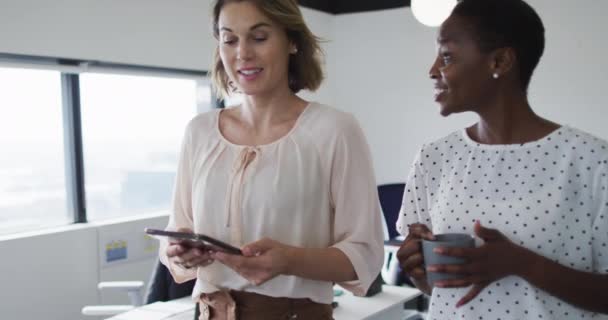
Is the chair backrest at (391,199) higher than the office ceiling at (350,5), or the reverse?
the office ceiling at (350,5)

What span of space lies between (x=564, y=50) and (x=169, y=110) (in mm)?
3075

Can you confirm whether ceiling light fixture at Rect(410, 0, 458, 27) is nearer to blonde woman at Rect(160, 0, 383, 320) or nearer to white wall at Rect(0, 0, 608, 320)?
white wall at Rect(0, 0, 608, 320)

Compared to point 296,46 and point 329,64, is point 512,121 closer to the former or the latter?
point 296,46

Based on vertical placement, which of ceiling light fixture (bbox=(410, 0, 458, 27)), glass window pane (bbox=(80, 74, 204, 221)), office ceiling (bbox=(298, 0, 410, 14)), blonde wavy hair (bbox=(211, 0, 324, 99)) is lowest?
glass window pane (bbox=(80, 74, 204, 221))

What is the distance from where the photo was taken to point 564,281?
3.61 feet

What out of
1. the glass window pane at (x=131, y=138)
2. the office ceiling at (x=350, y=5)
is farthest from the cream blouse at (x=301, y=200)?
the office ceiling at (x=350, y=5)

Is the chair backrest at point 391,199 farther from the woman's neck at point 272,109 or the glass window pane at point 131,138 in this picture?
the woman's neck at point 272,109

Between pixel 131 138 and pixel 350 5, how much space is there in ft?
8.67

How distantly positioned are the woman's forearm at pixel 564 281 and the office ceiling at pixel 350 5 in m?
4.80

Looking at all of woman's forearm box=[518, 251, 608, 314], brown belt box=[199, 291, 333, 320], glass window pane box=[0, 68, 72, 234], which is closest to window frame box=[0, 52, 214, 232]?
glass window pane box=[0, 68, 72, 234]

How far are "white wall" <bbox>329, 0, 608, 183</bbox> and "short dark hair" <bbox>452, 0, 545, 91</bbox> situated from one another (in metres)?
3.99

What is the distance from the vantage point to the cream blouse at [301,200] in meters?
1.30

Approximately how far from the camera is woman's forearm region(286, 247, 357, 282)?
1.22m

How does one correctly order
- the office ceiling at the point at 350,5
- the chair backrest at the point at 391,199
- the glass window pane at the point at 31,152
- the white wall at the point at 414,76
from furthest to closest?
the office ceiling at the point at 350,5 < the chair backrest at the point at 391,199 < the white wall at the point at 414,76 < the glass window pane at the point at 31,152
